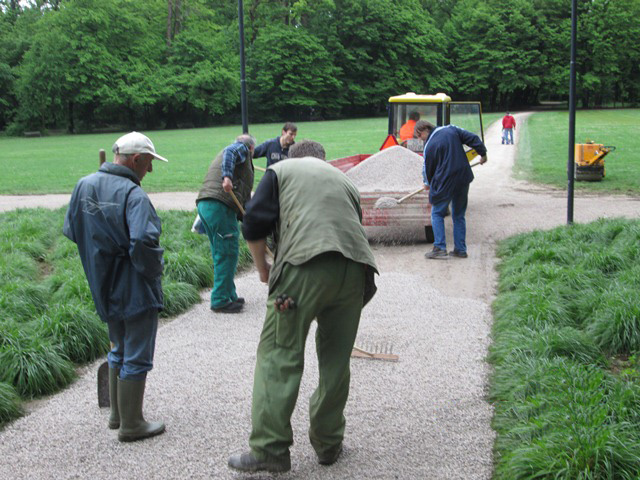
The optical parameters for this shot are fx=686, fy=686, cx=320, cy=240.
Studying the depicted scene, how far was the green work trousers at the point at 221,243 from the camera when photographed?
267 inches

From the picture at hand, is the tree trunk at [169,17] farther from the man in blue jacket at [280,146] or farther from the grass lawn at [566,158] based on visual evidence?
the man in blue jacket at [280,146]

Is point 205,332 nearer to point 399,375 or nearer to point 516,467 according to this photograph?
point 399,375

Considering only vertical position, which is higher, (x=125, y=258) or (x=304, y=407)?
(x=125, y=258)

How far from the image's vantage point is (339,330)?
3588 millimetres

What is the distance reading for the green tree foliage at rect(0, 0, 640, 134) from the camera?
60.5 m

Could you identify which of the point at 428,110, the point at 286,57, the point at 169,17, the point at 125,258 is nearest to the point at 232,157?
the point at 125,258

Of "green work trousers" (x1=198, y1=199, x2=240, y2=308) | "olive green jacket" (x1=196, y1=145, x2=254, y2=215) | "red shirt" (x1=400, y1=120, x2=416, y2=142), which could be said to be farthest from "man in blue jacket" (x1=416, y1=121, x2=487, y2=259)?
"red shirt" (x1=400, y1=120, x2=416, y2=142)

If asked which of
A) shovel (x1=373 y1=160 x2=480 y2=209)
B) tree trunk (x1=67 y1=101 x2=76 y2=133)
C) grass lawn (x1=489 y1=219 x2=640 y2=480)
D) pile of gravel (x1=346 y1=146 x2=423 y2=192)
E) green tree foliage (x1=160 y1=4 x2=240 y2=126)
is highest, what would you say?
green tree foliage (x1=160 y1=4 x2=240 y2=126)

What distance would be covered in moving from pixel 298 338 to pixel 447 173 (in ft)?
19.6

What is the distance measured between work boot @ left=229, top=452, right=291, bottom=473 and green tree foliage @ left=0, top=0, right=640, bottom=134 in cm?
5937

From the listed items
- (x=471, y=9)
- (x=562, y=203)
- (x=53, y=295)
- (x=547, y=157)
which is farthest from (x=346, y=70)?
(x=53, y=295)

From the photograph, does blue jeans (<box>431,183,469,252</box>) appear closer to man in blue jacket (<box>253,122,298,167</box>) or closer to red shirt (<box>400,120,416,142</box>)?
man in blue jacket (<box>253,122,298,167</box>)

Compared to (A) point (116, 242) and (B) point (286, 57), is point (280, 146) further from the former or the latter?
(B) point (286, 57)

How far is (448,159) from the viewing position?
898 cm
